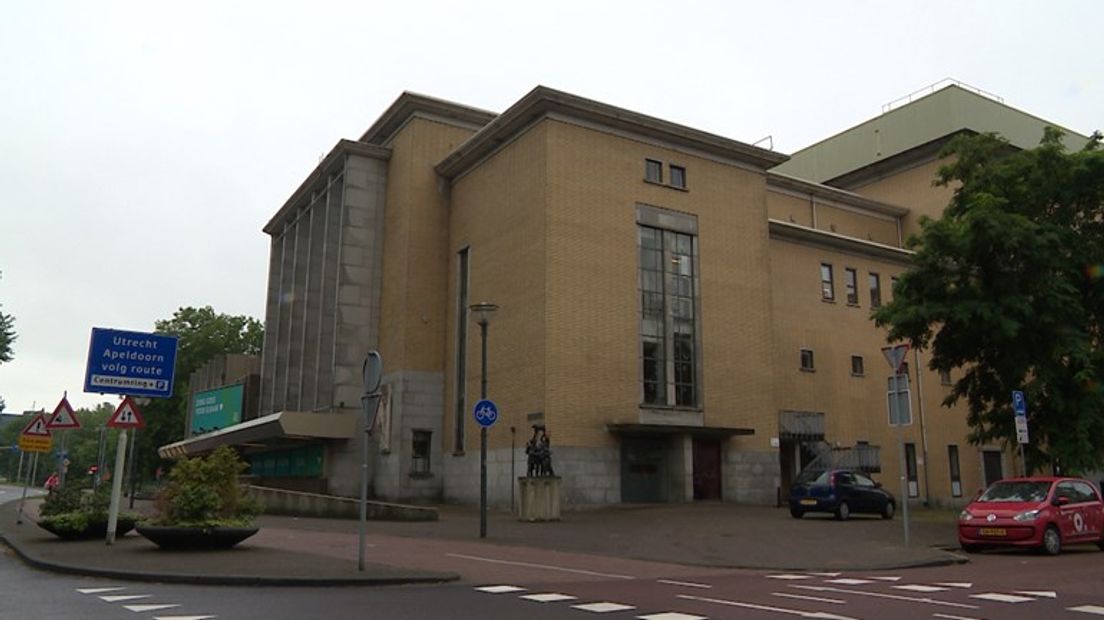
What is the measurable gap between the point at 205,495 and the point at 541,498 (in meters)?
11.1

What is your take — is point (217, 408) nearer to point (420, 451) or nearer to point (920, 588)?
point (420, 451)

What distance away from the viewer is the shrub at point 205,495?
14.0 meters

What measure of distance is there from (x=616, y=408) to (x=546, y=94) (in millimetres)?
11305

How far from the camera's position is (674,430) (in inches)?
1162

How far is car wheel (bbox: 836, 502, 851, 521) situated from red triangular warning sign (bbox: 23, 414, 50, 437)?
21.1 metres

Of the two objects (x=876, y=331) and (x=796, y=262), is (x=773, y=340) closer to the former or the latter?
(x=796, y=262)

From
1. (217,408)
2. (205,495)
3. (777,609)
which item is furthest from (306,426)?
(777,609)

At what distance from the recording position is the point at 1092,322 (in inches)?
883

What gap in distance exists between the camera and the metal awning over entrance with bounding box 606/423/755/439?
1133 inches

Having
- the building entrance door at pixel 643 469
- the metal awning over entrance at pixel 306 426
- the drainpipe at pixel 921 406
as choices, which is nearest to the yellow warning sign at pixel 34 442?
the metal awning over entrance at pixel 306 426

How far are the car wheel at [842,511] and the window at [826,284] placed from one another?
16509mm

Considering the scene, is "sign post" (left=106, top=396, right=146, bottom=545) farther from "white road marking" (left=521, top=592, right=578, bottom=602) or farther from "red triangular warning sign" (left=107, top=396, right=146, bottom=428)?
"white road marking" (left=521, top=592, right=578, bottom=602)

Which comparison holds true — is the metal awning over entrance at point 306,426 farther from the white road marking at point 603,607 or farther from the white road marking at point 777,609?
the white road marking at point 603,607

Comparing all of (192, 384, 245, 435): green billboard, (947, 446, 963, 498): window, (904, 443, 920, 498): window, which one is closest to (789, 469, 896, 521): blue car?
(904, 443, 920, 498): window
